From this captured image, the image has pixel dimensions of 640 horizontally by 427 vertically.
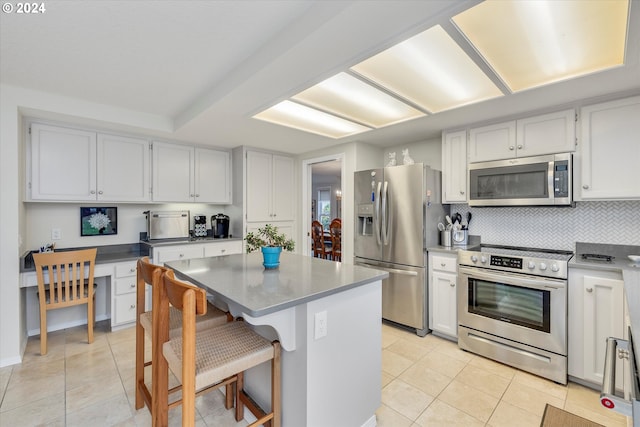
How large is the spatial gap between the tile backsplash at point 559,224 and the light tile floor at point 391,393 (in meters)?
1.21

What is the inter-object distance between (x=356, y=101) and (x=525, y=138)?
1.57 m

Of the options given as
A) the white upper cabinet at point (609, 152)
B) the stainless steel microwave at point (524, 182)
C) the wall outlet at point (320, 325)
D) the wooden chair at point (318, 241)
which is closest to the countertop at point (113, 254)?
the wall outlet at point (320, 325)

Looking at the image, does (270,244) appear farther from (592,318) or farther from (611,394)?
(592,318)

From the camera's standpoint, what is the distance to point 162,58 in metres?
2.03

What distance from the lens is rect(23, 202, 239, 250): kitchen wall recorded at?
309 cm

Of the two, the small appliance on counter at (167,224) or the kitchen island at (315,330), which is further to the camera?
the small appliance on counter at (167,224)

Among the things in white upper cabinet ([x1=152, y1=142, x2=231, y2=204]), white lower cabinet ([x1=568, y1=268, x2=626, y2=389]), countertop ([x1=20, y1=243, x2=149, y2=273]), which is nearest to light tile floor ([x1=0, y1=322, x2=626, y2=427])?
white lower cabinet ([x1=568, y1=268, x2=626, y2=389])

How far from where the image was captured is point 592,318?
83.1 inches

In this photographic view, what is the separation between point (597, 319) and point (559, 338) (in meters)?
0.29

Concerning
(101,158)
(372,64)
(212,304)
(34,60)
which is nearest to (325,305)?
(212,304)

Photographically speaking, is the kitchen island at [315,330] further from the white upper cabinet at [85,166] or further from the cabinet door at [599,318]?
the white upper cabinet at [85,166]

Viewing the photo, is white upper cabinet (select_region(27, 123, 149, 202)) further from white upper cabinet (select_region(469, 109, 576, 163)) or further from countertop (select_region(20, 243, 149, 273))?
white upper cabinet (select_region(469, 109, 576, 163))

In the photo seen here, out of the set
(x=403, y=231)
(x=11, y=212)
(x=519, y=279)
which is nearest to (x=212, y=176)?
(x=11, y=212)

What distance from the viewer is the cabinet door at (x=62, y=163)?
287cm
